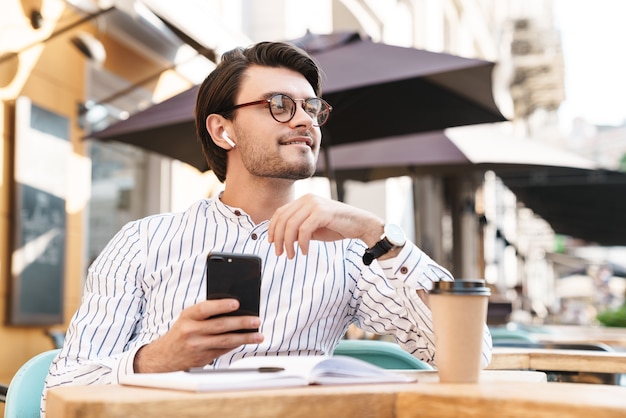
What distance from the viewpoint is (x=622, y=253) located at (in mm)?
41375

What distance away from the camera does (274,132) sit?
7.18ft

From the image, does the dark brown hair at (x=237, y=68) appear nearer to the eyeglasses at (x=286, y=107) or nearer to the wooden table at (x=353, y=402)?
the eyeglasses at (x=286, y=107)

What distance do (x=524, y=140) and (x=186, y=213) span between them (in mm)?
5583

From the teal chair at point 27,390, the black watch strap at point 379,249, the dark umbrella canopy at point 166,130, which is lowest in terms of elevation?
the teal chair at point 27,390

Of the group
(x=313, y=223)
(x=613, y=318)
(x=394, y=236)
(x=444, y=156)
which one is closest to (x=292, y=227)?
(x=313, y=223)

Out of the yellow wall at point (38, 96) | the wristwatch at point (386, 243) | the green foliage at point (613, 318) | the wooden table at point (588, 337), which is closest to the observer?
the wristwatch at point (386, 243)

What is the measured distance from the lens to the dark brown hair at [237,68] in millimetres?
2344

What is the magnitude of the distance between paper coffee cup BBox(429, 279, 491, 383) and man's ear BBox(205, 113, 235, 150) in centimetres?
114

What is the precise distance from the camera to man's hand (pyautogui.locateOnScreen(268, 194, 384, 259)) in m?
1.55

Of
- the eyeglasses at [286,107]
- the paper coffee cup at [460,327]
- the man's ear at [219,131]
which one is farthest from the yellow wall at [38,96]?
the paper coffee cup at [460,327]

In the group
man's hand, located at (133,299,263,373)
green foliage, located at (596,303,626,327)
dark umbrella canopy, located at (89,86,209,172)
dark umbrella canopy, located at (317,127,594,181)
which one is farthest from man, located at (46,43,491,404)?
green foliage, located at (596,303,626,327)

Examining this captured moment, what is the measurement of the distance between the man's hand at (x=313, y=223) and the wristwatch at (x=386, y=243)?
3 centimetres

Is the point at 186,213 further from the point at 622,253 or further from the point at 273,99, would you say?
the point at 622,253

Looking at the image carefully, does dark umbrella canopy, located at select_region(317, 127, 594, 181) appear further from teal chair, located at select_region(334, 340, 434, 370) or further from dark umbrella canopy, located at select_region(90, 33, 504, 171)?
teal chair, located at select_region(334, 340, 434, 370)
